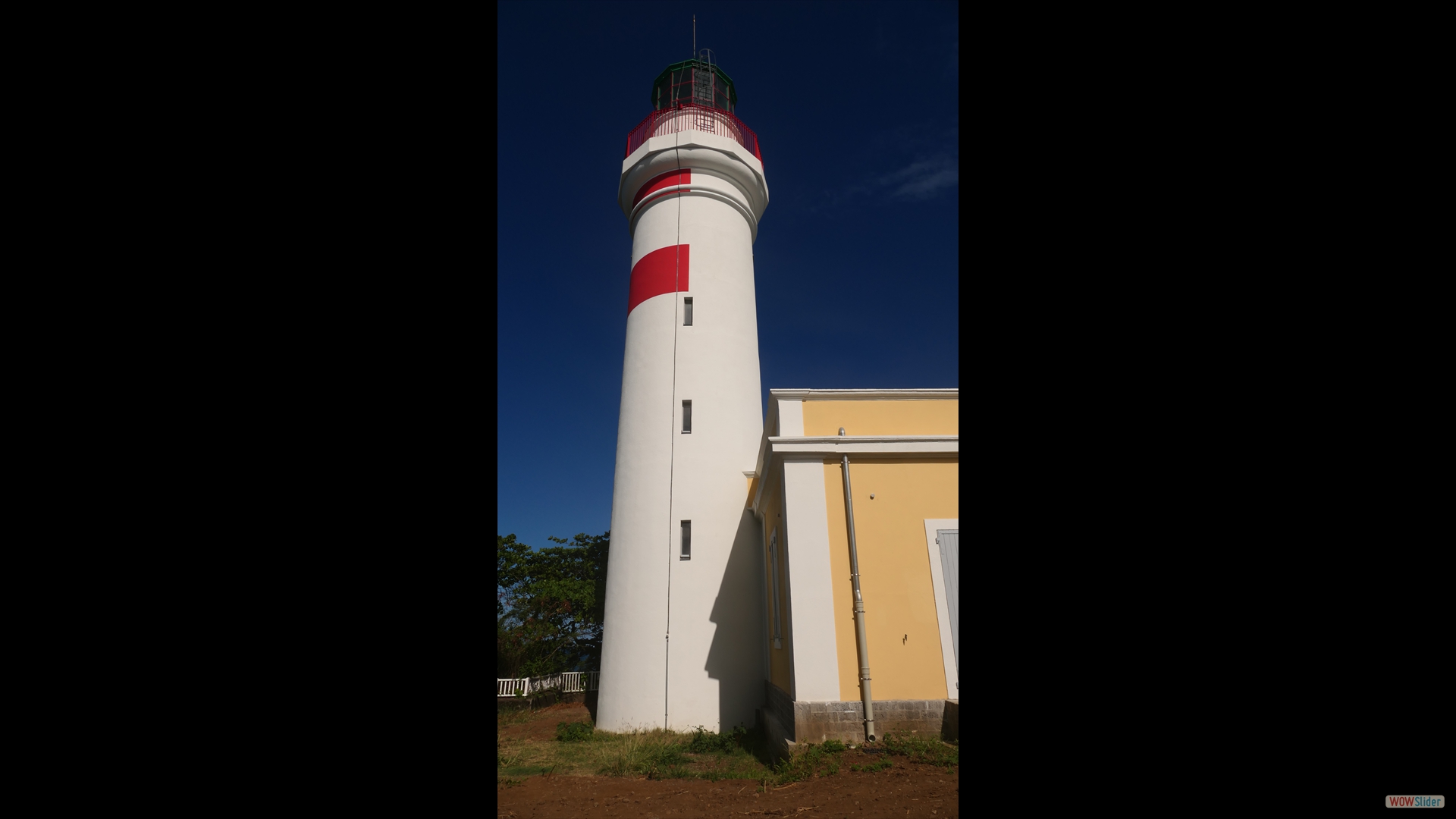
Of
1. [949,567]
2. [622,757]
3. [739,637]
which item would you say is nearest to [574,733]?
[622,757]

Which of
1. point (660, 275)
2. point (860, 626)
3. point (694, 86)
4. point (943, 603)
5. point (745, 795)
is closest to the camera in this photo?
point (745, 795)

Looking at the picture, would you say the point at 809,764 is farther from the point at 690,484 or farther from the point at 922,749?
the point at 690,484

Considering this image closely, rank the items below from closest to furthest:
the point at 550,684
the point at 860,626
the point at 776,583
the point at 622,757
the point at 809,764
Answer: the point at 809,764, the point at 860,626, the point at 622,757, the point at 776,583, the point at 550,684

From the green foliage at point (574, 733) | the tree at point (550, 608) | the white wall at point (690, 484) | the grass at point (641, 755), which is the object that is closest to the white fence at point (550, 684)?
the tree at point (550, 608)

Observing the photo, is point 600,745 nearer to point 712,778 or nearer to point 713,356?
point 712,778

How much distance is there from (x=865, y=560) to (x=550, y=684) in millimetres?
12777

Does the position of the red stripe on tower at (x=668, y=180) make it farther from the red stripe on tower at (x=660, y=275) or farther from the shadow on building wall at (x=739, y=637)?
the shadow on building wall at (x=739, y=637)

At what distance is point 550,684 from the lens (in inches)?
708

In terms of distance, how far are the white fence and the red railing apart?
12.0 metres

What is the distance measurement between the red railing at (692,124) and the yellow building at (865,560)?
7.34m
